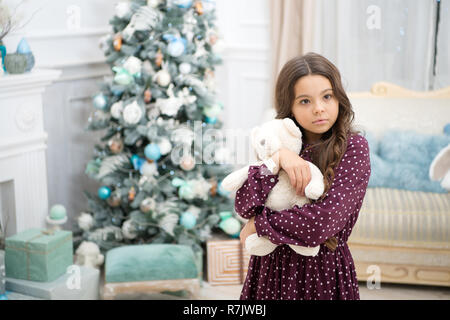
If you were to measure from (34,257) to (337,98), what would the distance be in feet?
6.13

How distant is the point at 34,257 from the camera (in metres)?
2.75

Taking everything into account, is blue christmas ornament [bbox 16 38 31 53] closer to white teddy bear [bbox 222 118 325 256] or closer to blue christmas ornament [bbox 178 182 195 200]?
blue christmas ornament [bbox 178 182 195 200]

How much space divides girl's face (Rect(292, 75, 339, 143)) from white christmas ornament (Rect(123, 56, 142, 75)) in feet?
6.16

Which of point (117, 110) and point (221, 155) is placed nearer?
point (117, 110)

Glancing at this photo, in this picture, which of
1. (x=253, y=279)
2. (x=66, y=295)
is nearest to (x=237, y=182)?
(x=253, y=279)

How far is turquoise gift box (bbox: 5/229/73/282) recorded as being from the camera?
9.00 feet

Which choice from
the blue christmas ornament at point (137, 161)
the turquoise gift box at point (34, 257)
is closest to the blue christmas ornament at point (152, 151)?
the blue christmas ornament at point (137, 161)

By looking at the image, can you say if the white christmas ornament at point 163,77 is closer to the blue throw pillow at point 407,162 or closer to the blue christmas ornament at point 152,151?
the blue christmas ornament at point 152,151

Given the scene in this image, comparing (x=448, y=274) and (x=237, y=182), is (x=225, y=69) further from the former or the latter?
(x=237, y=182)

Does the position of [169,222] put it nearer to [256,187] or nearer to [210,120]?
[210,120]

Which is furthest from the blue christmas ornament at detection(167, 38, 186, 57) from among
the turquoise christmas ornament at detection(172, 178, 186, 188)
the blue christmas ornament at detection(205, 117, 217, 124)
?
the turquoise christmas ornament at detection(172, 178, 186, 188)

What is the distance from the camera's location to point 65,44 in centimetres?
361

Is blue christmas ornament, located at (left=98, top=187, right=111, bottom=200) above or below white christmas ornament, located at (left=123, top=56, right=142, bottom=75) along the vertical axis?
below

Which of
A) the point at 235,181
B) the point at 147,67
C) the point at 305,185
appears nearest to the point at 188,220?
the point at 147,67
